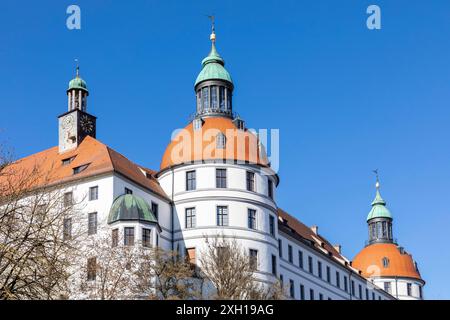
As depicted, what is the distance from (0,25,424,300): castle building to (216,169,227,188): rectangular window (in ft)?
0.23

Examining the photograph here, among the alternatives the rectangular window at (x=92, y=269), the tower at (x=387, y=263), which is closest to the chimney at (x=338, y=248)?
the tower at (x=387, y=263)

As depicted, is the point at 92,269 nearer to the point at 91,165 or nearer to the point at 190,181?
the point at 91,165

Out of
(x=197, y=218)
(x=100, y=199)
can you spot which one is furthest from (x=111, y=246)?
(x=197, y=218)

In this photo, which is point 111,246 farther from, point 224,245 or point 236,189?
point 236,189

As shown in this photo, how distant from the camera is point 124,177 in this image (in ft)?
177

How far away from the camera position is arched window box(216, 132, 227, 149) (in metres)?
58.5

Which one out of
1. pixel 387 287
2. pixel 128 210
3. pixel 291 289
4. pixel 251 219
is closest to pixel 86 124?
pixel 128 210

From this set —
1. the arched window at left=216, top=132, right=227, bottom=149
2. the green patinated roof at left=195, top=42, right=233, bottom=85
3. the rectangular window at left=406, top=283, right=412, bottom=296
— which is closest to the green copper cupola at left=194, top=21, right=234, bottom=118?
the green patinated roof at left=195, top=42, right=233, bottom=85

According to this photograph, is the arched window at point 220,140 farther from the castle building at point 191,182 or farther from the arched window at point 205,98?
the arched window at point 205,98

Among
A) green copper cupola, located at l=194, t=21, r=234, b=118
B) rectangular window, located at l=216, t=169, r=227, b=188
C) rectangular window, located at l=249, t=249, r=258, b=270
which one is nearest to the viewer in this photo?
rectangular window, located at l=249, t=249, r=258, b=270

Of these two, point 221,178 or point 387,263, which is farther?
point 387,263

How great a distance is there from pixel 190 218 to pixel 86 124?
1127 cm

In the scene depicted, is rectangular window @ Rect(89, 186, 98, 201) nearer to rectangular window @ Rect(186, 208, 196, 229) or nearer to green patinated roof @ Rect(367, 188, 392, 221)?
rectangular window @ Rect(186, 208, 196, 229)

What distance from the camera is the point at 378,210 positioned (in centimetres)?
10912
